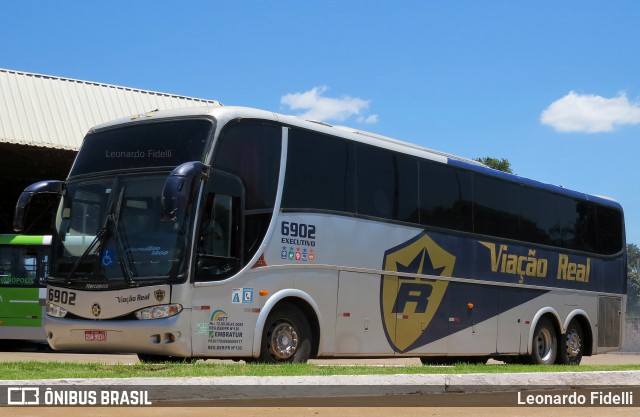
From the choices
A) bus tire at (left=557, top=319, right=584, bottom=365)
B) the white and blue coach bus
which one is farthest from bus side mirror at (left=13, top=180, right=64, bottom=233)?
bus tire at (left=557, top=319, right=584, bottom=365)

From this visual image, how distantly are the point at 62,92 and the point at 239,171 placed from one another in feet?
70.2

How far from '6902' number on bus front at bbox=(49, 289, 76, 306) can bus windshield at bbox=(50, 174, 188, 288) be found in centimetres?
17

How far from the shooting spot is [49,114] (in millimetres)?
31078

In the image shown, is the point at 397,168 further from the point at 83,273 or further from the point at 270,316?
the point at 83,273

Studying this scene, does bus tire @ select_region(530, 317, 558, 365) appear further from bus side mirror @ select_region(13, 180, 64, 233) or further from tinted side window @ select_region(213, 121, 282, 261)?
bus side mirror @ select_region(13, 180, 64, 233)

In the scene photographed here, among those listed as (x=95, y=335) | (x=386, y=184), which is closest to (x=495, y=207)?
(x=386, y=184)

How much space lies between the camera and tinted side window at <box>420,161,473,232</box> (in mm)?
16438

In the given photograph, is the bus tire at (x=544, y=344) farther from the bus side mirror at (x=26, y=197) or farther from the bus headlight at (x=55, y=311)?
the bus side mirror at (x=26, y=197)

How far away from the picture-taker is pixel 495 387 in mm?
11883

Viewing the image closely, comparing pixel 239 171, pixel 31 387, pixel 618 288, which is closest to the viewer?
pixel 31 387

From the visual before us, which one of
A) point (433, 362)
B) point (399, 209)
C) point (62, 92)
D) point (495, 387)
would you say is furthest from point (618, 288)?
point (62, 92)

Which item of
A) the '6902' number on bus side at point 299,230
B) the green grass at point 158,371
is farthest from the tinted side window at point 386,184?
the green grass at point 158,371

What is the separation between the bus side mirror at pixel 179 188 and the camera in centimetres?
1122

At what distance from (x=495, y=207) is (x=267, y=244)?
670cm
